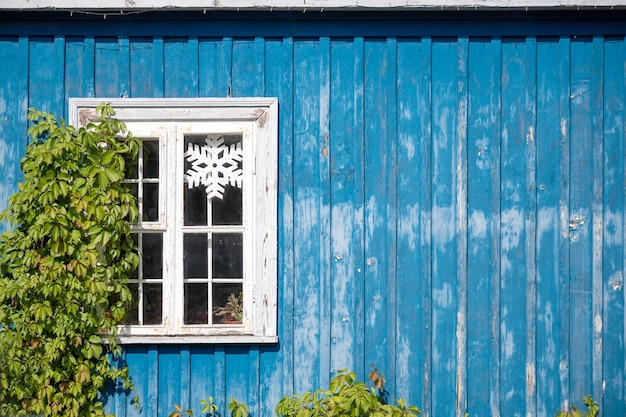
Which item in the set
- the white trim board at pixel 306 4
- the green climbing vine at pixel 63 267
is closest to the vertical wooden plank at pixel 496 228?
the white trim board at pixel 306 4

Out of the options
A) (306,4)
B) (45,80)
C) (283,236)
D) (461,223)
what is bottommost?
(283,236)

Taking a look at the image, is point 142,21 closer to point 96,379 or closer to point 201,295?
point 201,295

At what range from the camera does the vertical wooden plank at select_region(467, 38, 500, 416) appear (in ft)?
14.8

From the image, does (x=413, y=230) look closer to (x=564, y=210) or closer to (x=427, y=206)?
(x=427, y=206)

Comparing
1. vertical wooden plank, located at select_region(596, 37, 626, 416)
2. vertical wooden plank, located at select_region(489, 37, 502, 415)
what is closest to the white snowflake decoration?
vertical wooden plank, located at select_region(489, 37, 502, 415)

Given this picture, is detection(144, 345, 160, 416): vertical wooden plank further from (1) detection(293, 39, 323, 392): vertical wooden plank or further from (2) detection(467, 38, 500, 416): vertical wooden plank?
(2) detection(467, 38, 500, 416): vertical wooden plank

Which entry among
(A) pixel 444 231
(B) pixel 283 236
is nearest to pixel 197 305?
(B) pixel 283 236

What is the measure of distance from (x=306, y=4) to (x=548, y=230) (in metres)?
2.46

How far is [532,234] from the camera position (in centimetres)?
451

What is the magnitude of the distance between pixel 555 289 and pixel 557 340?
15.0 inches

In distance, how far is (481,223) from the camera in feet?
14.8

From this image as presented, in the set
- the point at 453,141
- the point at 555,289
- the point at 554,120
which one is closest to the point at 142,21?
the point at 453,141

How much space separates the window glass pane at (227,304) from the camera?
4562 mm

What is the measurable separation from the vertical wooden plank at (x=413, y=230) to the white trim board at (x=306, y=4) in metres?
0.35
